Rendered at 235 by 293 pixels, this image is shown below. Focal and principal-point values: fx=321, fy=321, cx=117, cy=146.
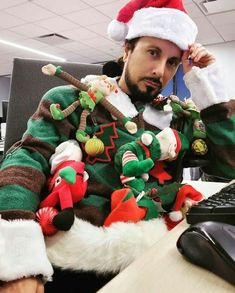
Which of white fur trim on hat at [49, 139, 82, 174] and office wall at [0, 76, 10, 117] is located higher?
white fur trim on hat at [49, 139, 82, 174]

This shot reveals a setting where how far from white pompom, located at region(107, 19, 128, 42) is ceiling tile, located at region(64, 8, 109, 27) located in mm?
3250

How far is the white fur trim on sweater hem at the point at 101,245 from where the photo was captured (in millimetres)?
528

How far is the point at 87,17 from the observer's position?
4344 mm

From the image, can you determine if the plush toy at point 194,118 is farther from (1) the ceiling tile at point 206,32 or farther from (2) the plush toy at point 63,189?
(1) the ceiling tile at point 206,32

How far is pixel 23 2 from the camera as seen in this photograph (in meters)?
3.78

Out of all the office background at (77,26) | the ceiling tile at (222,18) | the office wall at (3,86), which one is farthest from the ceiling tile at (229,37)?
the office wall at (3,86)

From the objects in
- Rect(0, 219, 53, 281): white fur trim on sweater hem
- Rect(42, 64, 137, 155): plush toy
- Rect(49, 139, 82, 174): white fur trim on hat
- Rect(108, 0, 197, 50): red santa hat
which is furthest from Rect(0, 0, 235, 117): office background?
Rect(0, 219, 53, 281): white fur trim on sweater hem

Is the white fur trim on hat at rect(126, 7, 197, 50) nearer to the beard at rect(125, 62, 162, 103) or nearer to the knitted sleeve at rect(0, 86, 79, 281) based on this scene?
the beard at rect(125, 62, 162, 103)

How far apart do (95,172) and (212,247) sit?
49 centimetres

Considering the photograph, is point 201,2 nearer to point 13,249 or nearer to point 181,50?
point 181,50

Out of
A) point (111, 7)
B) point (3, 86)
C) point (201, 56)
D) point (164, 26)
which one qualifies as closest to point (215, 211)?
point (201, 56)

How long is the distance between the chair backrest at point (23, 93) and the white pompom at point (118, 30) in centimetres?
23

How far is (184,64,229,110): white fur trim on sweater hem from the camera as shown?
82 cm

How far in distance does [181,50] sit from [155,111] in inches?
7.9
